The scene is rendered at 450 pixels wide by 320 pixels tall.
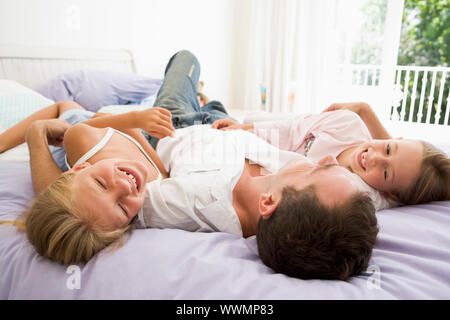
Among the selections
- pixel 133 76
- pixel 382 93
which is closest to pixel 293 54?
pixel 382 93

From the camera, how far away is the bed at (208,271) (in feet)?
1.60

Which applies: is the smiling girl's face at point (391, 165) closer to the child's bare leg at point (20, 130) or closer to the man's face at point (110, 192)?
the man's face at point (110, 192)

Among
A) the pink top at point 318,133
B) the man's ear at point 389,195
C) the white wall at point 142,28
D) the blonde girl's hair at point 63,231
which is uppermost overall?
the white wall at point 142,28

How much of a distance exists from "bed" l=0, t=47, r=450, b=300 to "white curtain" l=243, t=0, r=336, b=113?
2725 mm

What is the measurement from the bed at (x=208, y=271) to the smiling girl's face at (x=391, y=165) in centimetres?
17

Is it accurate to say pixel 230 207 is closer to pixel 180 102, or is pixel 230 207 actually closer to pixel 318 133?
pixel 318 133

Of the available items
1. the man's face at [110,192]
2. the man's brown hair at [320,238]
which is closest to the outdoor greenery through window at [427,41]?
the man's brown hair at [320,238]

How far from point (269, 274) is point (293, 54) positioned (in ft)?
10.4

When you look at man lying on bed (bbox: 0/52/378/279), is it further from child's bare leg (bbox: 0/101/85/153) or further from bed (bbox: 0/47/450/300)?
child's bare leg (bbox: 0/101/85/153)

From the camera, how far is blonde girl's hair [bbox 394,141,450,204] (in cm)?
84

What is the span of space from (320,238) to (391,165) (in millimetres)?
486

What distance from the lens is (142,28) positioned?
2.55m

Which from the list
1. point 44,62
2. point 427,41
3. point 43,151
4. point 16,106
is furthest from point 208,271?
point 427,41

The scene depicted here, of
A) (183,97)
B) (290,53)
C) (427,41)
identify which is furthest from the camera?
(427,41)
